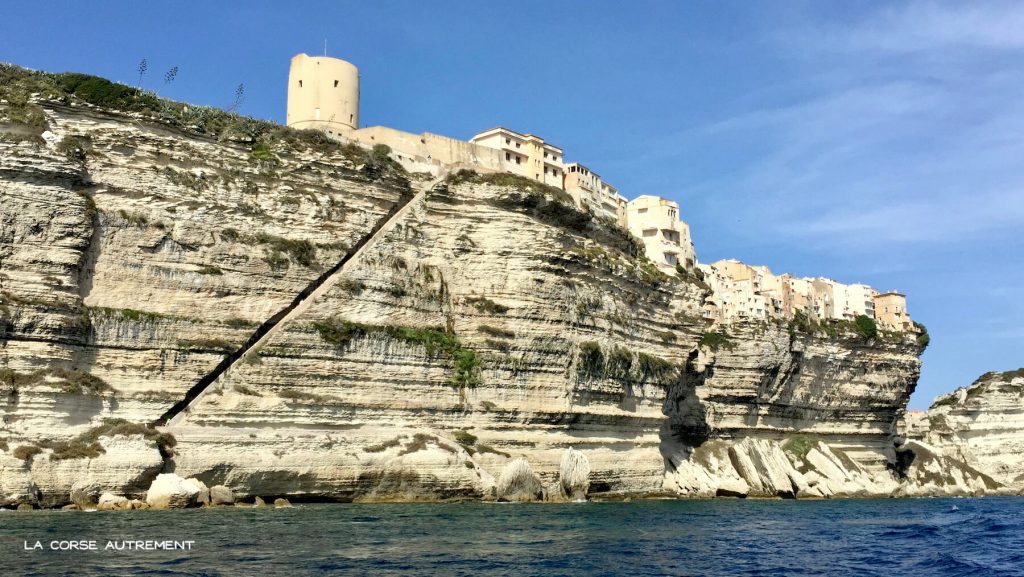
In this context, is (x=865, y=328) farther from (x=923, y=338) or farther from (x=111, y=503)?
(x=111, y=503)

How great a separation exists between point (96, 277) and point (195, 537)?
16.1 metres

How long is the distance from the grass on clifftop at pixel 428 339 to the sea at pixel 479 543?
21.7 ft

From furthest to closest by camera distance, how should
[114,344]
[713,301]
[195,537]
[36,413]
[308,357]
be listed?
[713,301] < [308,357] < [114,344] < [36,413] < [195,537]

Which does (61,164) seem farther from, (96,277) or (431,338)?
(431,338)

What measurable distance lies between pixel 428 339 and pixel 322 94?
1633 centimetres

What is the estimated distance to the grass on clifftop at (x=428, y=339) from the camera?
119 ft

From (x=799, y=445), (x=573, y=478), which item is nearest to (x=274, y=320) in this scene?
(x=573, y=478)

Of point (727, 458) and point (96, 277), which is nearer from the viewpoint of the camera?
point (96, 277)

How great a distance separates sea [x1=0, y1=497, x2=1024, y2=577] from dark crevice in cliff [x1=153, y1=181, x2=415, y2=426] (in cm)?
576

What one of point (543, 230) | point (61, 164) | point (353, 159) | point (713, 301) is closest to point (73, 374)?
point (61, 164)

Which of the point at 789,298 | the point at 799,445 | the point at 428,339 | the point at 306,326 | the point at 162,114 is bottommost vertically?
the point at 799,445

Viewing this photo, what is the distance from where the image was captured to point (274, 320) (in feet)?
121

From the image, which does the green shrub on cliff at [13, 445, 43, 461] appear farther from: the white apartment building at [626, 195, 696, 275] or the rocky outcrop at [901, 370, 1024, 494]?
the rocky outcrop at [901, 370, 1024, 494]

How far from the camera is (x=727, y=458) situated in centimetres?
5369
